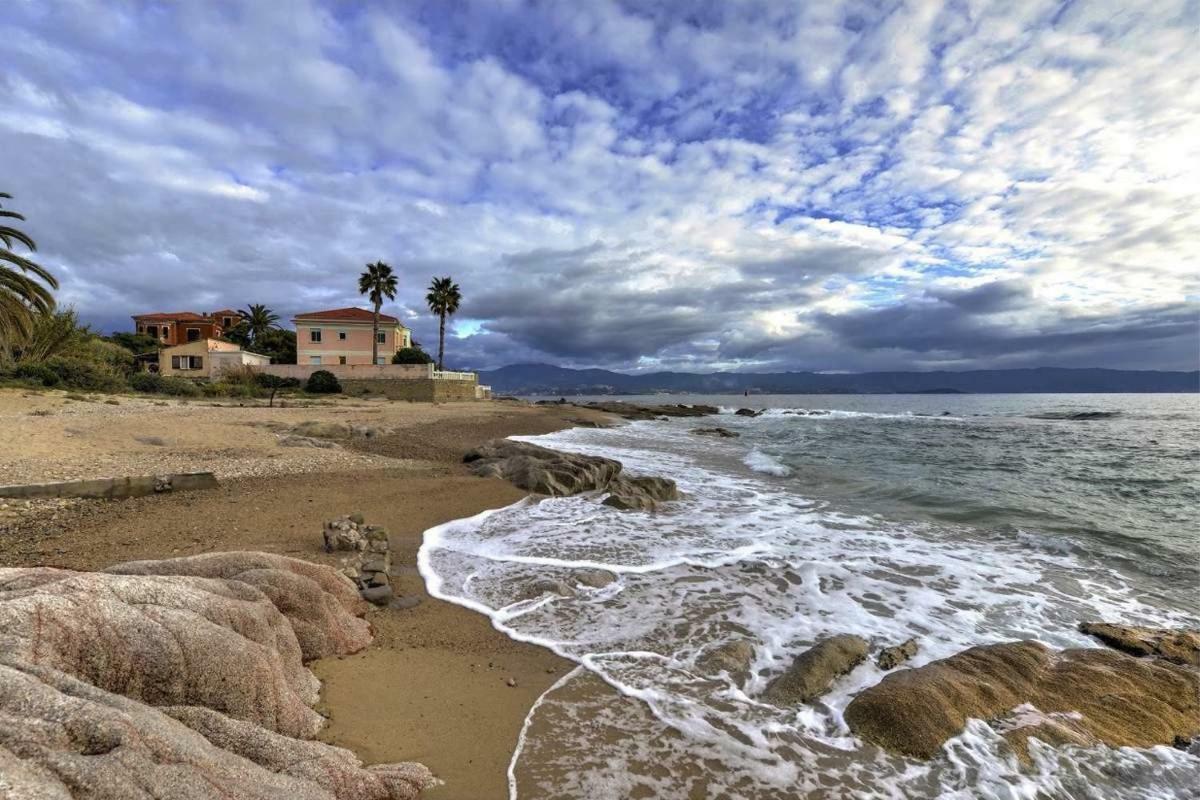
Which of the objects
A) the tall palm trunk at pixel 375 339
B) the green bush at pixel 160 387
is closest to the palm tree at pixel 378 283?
the tall palm trunk at pixel 375 339

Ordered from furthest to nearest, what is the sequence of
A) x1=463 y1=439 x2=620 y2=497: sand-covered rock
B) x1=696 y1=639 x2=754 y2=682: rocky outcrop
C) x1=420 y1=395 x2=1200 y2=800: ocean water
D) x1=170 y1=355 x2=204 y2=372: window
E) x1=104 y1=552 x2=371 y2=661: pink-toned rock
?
1. x1=170 y1=355 x2=204 y2=372: window
2. x1=463 y1=439 x2=620 y2=497: sand-covered rock
3. x1=696 y1=639 x2=754 y2=682: rocky outcrop
4. x1=104 y1=552 x2=371 y2=661: pink-toned rock
5. x1=420 y1=395 x2=1200 y2=800: ocean water

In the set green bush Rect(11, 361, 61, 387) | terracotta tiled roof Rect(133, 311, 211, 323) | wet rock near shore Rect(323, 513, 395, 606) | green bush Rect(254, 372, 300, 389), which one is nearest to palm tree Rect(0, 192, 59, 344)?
green bush Rect(11, 361, 61, 387)

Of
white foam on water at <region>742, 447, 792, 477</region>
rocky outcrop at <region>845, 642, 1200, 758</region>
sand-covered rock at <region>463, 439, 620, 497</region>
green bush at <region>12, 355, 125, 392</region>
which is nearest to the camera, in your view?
rocky outcrop at <region>845, 642, 1200, 758</region>

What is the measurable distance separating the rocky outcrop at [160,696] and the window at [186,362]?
4893cm

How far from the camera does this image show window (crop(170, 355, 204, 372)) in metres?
44.1

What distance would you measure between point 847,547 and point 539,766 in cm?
750

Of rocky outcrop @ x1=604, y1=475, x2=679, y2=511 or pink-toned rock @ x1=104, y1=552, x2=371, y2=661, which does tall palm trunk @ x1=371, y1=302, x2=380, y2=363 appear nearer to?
rocky outcrop @ x1=604, y1=475, x2=679, y2=511

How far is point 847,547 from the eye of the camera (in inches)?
377

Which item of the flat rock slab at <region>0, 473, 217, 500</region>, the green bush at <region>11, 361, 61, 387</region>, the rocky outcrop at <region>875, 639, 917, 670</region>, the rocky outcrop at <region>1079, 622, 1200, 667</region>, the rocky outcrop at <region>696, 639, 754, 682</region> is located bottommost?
the rocky outcrop at <region>1079, 622, 1200, 667</region>

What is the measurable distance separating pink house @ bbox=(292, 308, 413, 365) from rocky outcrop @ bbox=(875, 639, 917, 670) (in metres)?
50.1

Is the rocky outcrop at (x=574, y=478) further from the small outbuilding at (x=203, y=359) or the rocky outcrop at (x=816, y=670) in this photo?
the small outbuilding at (x=203, y=359)

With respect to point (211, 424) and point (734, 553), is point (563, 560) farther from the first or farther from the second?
point (211, 424)

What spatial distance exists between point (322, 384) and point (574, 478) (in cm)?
3189

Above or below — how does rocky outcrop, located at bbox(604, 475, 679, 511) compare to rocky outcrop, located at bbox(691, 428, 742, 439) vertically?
above
